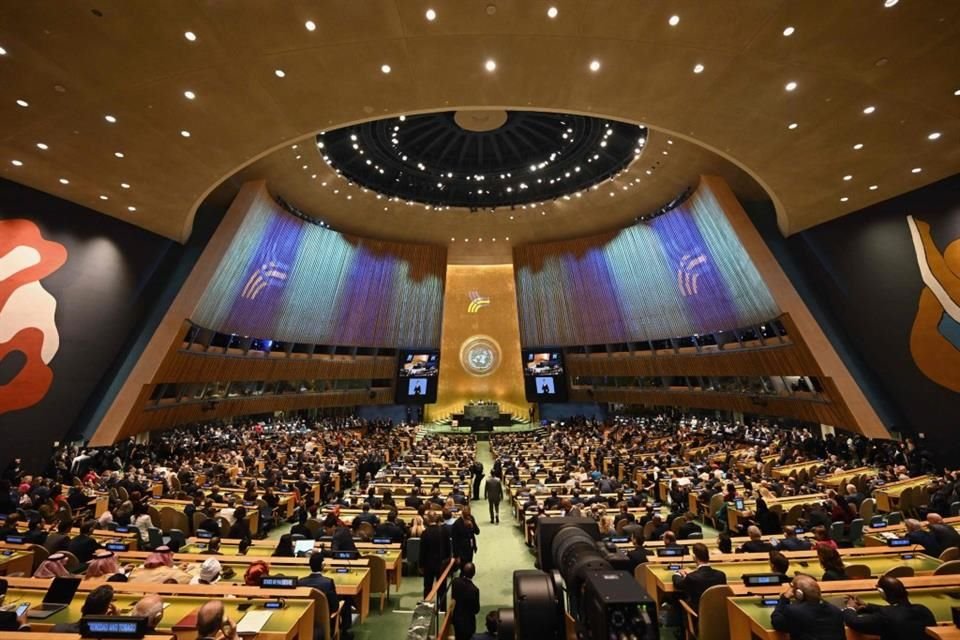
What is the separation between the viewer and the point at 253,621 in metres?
3.58

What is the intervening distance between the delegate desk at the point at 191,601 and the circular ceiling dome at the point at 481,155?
16304mm

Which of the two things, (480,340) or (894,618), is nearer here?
(894,618)

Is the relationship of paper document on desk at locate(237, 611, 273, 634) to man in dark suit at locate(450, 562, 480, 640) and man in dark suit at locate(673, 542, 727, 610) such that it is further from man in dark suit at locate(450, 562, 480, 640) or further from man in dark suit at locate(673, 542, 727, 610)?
Answer: man in dark suit at locate(673, 542, 727, 610)

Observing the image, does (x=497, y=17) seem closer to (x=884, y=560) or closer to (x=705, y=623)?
(x=705, y=623)

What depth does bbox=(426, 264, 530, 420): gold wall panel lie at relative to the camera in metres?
33.8

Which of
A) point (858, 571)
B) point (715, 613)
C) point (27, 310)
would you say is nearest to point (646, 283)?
point (858, 571)

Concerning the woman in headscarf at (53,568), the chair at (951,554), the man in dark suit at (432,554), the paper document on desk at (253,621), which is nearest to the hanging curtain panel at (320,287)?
the woman in headscarf at (53,568)

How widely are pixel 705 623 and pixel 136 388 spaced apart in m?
17.9

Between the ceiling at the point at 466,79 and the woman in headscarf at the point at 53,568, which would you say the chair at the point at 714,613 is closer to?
the woman in headscarf at the point at 53,568

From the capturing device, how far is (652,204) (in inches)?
894

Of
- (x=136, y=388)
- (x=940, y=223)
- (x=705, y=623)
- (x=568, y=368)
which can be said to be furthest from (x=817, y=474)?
(x=136, y=388)

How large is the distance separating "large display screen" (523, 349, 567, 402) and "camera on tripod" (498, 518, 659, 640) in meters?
26.0

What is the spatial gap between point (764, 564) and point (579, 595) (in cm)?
448

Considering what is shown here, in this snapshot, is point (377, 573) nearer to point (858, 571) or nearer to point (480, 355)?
point (858, 571)
